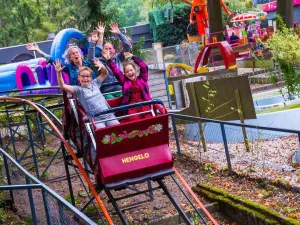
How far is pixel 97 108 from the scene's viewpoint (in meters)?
6.37

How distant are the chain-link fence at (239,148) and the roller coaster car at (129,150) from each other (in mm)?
2343

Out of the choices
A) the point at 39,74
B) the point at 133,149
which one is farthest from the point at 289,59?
the point at 133,149

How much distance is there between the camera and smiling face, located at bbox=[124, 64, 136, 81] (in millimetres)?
6508

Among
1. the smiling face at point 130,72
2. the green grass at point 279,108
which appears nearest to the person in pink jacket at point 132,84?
the smiling face at point 130,72

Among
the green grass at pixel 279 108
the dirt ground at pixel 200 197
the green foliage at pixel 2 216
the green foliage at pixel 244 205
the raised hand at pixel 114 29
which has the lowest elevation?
the green grass at pixel 279 108

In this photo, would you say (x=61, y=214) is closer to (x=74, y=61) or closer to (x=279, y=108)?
(x=74, y=61)

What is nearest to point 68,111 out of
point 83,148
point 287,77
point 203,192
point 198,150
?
point 83,148

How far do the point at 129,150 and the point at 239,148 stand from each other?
4430 mm

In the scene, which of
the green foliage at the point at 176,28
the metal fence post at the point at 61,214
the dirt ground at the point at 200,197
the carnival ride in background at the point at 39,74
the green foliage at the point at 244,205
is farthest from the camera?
the green foliage at the point at 176,28

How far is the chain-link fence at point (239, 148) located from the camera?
27.9ft

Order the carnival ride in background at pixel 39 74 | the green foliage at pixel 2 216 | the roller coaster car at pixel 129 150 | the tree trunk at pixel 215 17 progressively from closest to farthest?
the roller coaster car at pixel 129 150 → the green foliage at pixel 2 216 → the carnival ride in background at pixel 39 74 → the tree trunk at pixel 215 17

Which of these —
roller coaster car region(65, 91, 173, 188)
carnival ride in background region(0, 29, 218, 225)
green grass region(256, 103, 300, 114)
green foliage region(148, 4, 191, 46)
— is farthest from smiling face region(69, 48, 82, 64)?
green foliage region(148, 4, 191, 46)

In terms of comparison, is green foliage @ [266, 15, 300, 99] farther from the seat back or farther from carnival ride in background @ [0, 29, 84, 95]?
the seat back

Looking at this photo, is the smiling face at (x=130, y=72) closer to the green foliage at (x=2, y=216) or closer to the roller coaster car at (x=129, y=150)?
the roller coaster car at (x=129, y=150)
